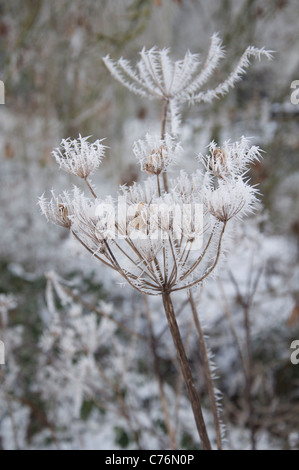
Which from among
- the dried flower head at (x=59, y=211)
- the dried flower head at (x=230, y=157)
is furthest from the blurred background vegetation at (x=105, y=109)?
the dried flower head at (x=59, y=211)

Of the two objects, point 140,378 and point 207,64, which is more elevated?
point 207,64

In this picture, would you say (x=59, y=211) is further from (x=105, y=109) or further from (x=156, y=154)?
(x=105, y=109)

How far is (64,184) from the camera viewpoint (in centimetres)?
385

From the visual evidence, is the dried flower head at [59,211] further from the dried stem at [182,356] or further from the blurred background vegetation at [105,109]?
the blurred background vegetation at [105,109]

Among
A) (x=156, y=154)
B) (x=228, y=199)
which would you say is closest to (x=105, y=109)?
(x=156, y=154)

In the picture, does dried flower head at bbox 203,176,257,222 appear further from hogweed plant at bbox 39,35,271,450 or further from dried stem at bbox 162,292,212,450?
dried stem at bbox 162,292,212,450

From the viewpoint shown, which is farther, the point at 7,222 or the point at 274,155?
the point at 7,222

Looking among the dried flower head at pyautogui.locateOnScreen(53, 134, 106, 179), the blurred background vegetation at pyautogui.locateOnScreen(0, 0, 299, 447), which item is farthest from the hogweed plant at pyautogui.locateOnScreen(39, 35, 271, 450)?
the blurred background vegetation at pyautogui.locateOnScreen(0, 0, 299, 447)

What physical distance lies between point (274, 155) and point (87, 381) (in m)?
1.87

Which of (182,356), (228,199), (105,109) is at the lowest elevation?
(182,356)

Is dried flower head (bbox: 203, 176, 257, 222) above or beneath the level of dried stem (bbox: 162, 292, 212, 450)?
above

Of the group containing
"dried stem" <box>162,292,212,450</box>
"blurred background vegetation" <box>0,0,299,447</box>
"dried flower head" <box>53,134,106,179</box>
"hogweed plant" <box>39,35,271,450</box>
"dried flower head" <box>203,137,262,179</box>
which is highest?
"blurred background vegetation" <box>0,0,299,447</box>

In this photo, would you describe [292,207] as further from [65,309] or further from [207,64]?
[207,64]
